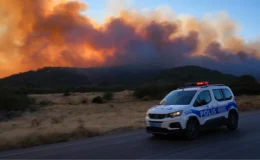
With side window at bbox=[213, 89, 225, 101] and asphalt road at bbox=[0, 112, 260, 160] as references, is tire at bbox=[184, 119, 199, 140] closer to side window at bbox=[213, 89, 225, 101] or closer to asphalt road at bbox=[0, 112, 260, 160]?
asphalt road at bbox=[0, 112, 260, 160]

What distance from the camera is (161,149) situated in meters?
10.5

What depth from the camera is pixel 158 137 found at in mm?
13148

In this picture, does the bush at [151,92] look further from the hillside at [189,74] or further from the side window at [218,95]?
the hillside at [189,74]

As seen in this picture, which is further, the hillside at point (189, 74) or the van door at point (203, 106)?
the hillside at point (189, 74)

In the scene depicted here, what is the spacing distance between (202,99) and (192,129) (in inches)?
53.5

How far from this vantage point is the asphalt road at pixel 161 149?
31.1 ft

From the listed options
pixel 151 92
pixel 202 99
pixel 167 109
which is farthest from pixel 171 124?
pixel 151 92

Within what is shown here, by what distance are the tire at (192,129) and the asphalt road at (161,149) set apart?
248mm

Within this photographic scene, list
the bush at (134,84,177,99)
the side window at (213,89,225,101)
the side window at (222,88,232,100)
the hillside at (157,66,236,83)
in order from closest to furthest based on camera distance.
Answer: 1. the side window at (213,89,225,101)
2. the side window at (222,88,232,100)
3. the bush at (134,84,177,99)
4. the hillside at (157,66,236,83)

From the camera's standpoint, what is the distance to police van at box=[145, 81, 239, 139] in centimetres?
1191

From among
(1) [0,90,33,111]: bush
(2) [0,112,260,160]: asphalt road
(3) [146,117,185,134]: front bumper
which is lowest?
(2) [0,112,260,160]: asphalt road

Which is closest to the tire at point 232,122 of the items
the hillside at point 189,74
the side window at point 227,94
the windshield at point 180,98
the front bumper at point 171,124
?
the side window at point 227,94

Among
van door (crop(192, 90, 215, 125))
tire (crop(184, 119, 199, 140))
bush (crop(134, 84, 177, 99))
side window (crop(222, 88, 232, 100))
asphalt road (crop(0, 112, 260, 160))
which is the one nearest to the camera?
asphalt road (crop(0, 112, 260, 160))

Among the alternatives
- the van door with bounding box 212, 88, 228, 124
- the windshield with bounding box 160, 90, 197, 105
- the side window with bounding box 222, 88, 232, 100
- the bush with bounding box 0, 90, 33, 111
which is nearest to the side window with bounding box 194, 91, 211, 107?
the windshield with bounding box 160, 90, 197, 105
